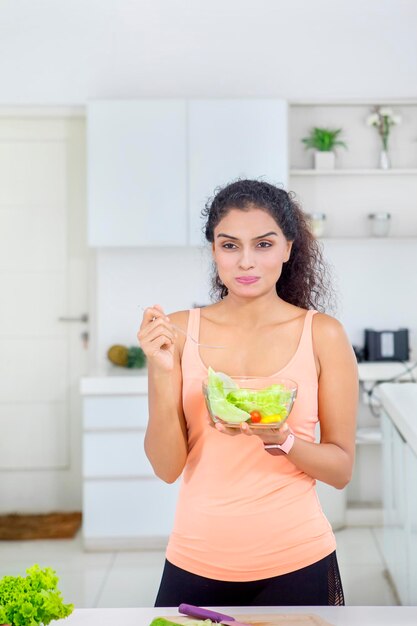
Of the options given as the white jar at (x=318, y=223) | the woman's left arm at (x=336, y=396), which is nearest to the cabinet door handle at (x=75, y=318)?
the white jar at (x=318, y=223)

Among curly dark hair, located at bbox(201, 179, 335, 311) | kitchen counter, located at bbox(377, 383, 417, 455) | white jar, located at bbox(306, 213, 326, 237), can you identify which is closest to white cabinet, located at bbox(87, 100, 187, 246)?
white jar, located at bbox(306, 213, 326, 237)

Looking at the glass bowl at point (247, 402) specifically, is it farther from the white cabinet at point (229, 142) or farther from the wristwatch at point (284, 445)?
the white cabinet at point (229, 142)

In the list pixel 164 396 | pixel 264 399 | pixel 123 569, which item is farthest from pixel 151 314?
pixel 123 569

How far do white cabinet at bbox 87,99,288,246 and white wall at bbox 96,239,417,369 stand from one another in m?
0.33

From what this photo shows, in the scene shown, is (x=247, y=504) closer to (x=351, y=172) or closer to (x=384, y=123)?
(x=351, y=172)

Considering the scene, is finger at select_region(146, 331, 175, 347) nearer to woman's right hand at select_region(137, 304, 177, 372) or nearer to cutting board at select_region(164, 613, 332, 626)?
woman's right hand at select_region(137, 304, 177, 372)

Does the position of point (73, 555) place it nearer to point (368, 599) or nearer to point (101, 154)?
point (368, 599)

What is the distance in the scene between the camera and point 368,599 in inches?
134

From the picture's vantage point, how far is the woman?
5.08ft

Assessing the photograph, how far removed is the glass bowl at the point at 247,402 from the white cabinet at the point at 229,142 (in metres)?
2.80

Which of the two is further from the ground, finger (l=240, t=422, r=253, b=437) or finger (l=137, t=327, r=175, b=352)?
finger (l=137, t=327, r=175, b=352)

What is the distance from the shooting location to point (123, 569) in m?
3.85

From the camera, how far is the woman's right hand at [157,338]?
1511 mm

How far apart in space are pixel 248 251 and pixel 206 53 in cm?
316
